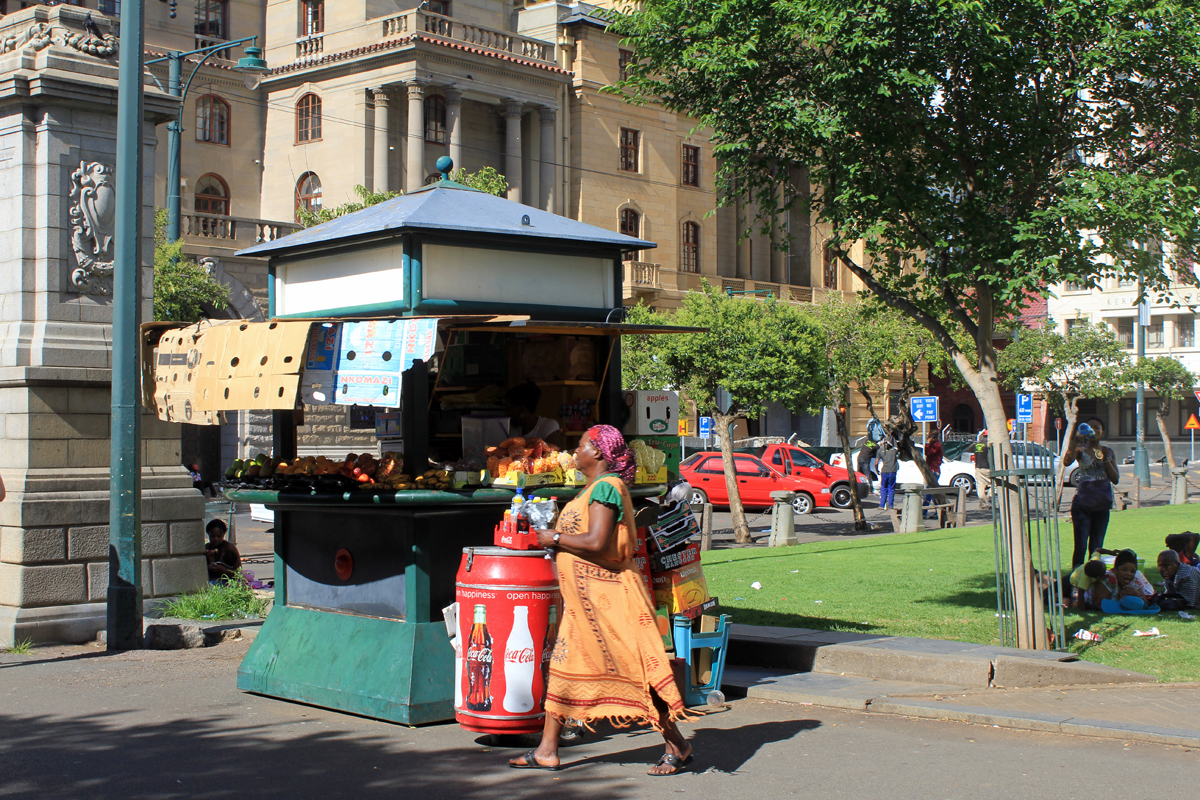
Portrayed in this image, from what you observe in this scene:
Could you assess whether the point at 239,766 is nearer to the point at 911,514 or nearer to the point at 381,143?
the point at 911,514

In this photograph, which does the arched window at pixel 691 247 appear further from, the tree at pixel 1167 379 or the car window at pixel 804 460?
the car window at pixel 804 460

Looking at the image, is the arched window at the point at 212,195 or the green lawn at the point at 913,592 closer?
the green lawn at the point at 913,592

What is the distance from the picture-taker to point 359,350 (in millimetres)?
7262

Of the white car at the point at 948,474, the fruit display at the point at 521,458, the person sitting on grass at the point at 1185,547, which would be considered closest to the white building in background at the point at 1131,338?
the white car at the point at 948,474

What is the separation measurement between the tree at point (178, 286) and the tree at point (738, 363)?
35.9 feet

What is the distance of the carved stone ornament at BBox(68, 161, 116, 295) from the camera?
11.1 m

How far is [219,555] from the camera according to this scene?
42.4 ft

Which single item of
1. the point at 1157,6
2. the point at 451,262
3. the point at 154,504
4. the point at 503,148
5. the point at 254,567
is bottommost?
the point at 254,567

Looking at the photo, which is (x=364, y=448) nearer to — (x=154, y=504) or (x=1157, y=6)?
(x=154, y=504)

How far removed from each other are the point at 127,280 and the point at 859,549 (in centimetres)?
1189

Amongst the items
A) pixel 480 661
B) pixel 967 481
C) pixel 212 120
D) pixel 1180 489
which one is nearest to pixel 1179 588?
pixel 480 661

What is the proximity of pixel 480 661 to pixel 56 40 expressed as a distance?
7.96 meters

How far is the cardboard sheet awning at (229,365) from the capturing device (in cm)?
724

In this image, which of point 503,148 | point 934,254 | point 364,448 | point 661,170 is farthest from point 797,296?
point 934,254
